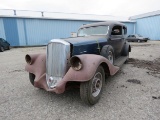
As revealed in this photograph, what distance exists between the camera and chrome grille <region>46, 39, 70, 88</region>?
3.38 meters

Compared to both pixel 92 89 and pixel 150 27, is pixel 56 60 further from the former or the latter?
pixel 150 27

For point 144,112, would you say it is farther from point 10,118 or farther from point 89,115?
point 10,118

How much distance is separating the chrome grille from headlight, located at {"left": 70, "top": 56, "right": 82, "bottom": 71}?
0.38 metres

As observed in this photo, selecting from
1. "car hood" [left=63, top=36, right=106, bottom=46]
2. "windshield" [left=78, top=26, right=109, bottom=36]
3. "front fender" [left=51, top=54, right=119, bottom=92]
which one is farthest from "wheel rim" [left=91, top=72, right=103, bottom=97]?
"windshield" [left=78, top=26, right=109, bottom=36]

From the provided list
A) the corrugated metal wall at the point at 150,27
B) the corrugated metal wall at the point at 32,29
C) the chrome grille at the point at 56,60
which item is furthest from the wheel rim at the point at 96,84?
the corrugated metal wall at the point at 150,27

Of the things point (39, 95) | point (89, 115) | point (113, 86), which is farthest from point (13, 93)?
point (113, 86)

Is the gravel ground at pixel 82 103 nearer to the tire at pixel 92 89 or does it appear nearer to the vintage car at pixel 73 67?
the tire at pixel 92 89

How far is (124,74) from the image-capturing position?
5.40m

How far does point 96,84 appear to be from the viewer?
341 cm

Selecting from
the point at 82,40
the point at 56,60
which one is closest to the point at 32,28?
the point at 82,40

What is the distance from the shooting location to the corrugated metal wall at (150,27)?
24969mm

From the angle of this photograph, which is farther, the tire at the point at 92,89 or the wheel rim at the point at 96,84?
the wheel rim at the point at 96,84

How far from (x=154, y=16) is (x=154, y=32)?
9.08 feet

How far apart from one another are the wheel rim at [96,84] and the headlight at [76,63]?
501 mm
